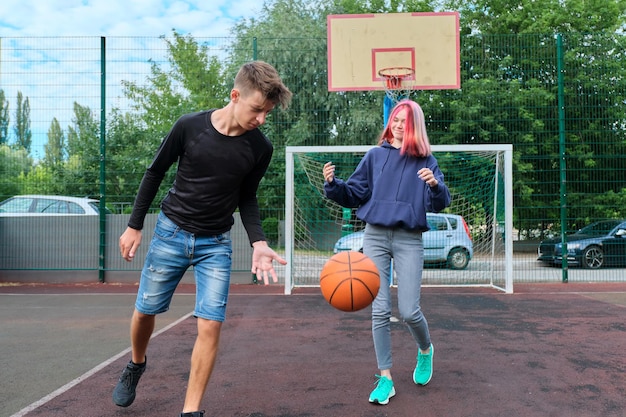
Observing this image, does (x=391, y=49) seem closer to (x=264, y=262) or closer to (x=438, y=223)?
(x=438, y=223)

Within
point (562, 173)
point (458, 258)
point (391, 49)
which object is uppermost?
point (391, 49)

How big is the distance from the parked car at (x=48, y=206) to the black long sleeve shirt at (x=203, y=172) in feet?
24.2

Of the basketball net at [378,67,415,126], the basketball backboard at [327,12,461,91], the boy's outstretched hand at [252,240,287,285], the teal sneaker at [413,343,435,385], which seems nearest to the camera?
the boy's outstretched hand at [252,240,287,285]

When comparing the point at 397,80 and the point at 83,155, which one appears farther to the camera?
the point at 83,155

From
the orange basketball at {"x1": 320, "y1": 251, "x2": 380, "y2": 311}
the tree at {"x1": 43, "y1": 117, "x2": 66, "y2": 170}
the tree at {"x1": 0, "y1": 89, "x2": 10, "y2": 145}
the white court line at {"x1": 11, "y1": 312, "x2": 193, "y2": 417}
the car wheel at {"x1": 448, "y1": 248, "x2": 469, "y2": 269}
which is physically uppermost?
the tree at {"x1": 0, "y1": 89, "x2": 10, "y2": 145}

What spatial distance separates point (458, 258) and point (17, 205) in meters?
7.93

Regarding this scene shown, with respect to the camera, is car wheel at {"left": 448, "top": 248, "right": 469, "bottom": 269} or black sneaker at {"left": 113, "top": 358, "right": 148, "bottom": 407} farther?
car wheel at {"left": 448, "top": 248, "right": 469, "bottom": 269}

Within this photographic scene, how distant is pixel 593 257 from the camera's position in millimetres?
9508

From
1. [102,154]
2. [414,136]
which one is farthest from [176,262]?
[102,154]

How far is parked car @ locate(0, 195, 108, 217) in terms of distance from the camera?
31.4ft

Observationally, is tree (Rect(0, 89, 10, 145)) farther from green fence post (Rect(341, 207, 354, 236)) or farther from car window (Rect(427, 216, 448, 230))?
car window (Rect(427, 216, 448, 230))

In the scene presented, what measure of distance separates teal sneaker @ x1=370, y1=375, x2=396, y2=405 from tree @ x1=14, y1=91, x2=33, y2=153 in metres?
8.48

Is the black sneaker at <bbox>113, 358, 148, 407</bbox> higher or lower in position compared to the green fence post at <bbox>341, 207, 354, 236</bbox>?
lower

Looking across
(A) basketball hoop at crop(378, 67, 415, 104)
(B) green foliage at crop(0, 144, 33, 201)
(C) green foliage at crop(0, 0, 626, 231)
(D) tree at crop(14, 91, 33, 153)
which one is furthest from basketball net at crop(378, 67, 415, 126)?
(B) green foliage at crop(0, 144, 33, 201)
